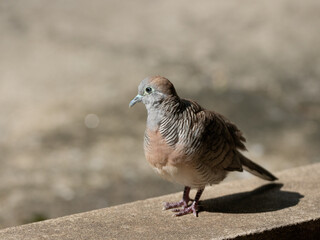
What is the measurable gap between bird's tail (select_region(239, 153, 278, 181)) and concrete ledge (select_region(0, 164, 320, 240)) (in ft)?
0.35

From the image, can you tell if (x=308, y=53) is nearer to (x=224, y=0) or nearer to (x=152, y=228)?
(x=224, y=0)

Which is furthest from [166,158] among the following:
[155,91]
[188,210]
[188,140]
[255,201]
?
[255,201]

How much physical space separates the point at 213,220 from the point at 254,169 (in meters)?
0.71

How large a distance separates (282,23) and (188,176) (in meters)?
8.00

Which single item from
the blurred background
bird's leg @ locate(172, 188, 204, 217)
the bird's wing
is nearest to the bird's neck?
the bird's wing

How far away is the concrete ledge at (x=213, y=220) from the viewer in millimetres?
3598

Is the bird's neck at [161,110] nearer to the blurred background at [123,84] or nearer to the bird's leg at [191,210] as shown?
the bird's leg at [191,210]

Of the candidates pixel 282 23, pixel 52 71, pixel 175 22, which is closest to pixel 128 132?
pixel 52 71

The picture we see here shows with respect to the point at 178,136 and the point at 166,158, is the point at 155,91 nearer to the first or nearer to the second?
the point at 178,136

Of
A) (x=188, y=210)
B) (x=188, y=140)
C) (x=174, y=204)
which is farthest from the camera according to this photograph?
(x=174, y=204)

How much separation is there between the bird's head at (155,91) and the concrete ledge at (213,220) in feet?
2.66

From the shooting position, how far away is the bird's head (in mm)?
3607

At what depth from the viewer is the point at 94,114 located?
324 inches

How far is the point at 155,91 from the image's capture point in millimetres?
3621
